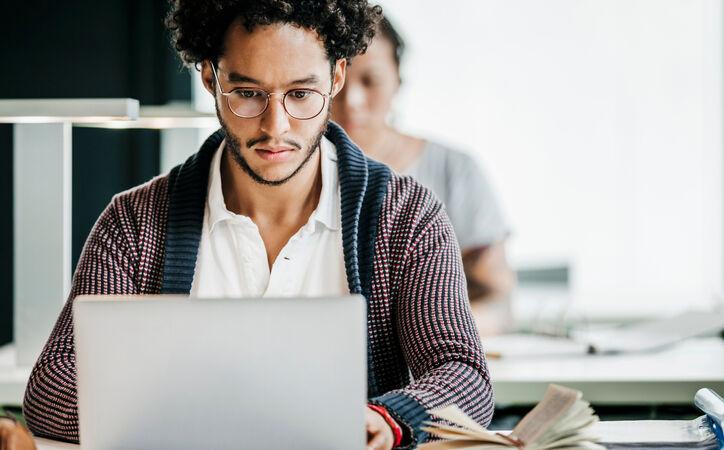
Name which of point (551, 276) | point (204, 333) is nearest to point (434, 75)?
point (551, 276)

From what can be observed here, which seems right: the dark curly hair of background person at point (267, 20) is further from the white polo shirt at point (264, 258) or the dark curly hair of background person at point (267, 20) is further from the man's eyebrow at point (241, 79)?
the white polo shirt at point (264, 258)

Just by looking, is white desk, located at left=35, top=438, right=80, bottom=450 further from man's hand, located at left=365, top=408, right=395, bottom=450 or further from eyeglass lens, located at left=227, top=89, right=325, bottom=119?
eyeglass lens, located at left=227, top=89, right=325, bottom=119

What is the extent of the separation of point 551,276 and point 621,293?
2.43ft

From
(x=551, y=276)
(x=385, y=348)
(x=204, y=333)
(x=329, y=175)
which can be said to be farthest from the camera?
(x=551, y=276)

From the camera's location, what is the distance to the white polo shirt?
1.77 meters

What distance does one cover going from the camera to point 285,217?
1850 millimetres

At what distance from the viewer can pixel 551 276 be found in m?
3.43

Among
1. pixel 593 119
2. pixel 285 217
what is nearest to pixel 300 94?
pixel 285 217

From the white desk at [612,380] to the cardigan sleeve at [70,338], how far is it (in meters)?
0.99

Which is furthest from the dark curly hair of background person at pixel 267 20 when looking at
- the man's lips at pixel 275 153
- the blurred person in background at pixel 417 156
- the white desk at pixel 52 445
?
the blurred person in background at pixel 417 156

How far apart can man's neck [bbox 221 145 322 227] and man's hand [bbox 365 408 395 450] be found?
23.8 inches

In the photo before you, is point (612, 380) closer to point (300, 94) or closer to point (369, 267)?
point (369, 267)

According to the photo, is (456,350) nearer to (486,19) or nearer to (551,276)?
(551,276)

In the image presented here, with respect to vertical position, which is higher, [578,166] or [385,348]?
[578,166]
